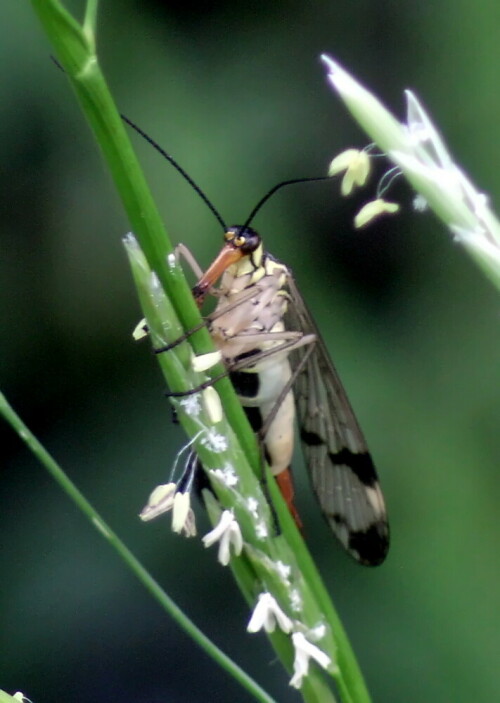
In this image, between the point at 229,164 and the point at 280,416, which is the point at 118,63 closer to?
the point at 229,164

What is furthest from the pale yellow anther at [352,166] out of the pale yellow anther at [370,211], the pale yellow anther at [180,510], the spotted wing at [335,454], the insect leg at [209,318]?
the spotted wing at [335,454]

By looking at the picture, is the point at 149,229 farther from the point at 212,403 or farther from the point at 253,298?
the point at 253,298

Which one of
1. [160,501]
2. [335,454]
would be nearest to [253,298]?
[335,454]

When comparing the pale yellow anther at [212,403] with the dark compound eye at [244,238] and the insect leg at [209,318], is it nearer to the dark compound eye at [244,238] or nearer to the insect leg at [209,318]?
the insect leg at [209,318]

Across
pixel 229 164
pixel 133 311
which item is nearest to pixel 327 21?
pixel 229 164

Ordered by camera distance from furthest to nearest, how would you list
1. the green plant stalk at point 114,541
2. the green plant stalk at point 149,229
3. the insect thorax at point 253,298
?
the insect thorax at point 253,298, the green plant stalk at point 114,541, the green plant stalk at point 149,229

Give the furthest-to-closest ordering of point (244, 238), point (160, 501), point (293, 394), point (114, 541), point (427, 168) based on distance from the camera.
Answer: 1. point (293, 394)
2. point (244, 238)
3. point (160, 501)
4. point (114, 541)
5. point (427, 168)

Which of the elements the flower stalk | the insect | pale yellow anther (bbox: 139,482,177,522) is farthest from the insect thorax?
the flower stalk

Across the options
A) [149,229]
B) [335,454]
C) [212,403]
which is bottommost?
[335,454]
